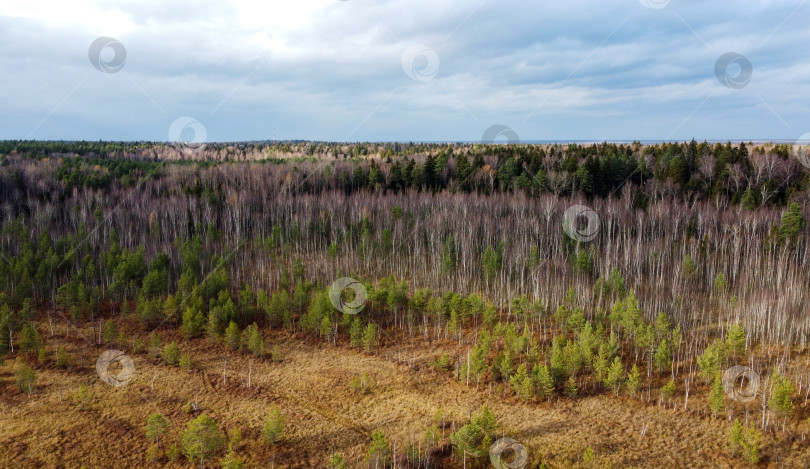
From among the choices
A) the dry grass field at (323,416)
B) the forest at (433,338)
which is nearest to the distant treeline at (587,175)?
the forest at (433,338)

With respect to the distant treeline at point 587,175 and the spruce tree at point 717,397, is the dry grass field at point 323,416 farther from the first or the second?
the distant treeline at point 587,175

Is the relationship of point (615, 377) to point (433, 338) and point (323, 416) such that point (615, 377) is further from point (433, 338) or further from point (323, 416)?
point (323, 416)

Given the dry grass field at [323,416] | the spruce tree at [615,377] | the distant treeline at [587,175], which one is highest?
the distant treeline at [587,175]

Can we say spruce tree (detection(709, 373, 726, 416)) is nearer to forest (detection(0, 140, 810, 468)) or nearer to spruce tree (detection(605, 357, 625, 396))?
forest (detection(0, 140, 810, 468))

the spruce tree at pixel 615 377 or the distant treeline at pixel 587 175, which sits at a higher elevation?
the distant treeline at pixel 587 175

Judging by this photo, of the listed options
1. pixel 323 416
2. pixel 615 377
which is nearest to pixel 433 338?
pixel 323 416

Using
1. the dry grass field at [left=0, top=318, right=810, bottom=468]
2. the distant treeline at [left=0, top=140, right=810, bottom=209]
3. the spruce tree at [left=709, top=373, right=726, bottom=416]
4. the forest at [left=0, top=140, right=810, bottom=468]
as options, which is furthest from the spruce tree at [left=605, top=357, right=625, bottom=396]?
the distant treeline at [left=0, top=140, right=810, bottom=209]
